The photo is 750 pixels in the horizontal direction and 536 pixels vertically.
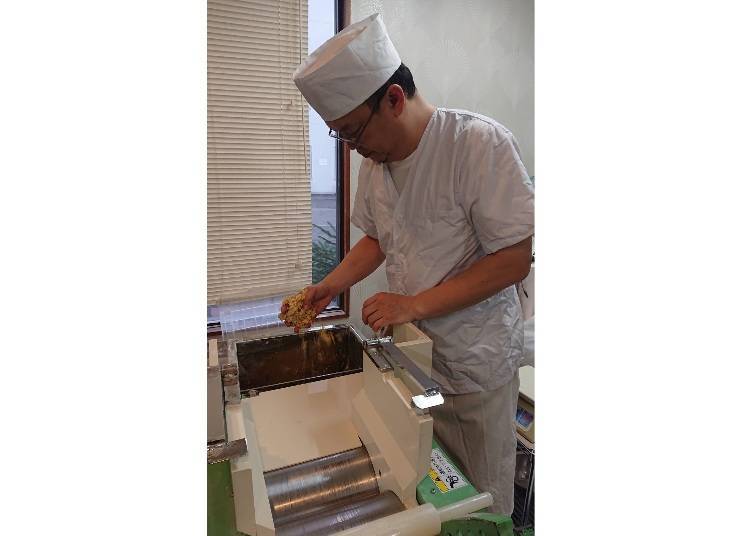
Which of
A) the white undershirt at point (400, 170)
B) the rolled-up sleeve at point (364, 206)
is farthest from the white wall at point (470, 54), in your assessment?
the white undershirt at point (400, 170)

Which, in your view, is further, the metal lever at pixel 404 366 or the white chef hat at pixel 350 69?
the white chef hat at pixel 350 69

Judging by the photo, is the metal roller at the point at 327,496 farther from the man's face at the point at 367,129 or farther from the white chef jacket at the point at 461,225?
the man's face at the point at 367,129

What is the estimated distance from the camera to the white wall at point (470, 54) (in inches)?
77.5

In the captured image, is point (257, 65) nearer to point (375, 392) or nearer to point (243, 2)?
point (243, 2)

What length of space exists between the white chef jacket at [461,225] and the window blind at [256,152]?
2.82ft

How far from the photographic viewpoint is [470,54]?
6.70 ft

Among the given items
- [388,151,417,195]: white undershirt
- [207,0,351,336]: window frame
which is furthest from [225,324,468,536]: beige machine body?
[207,0,351,336]: window frame

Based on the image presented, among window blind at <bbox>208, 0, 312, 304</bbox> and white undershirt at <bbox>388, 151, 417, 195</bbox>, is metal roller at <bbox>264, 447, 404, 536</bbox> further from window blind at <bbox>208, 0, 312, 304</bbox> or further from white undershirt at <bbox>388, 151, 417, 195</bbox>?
window blind at <bbox>208, 0, 312, 304</bbox>

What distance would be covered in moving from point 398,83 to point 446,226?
37 cm

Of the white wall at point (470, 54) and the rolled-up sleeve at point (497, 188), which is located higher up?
the white wall at point (470, 54)

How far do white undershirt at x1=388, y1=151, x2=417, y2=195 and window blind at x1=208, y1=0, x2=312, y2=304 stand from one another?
938mm

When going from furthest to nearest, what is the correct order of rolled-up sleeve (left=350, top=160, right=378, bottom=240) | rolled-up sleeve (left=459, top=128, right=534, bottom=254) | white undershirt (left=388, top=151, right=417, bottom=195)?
rolled-up sleeve (left=350, top=160, right=378, bottom=240) → white undershirt (left=388, top=151, right=417, bottom=195) → rolled-up sleeve (left=459, top=128, right=534, bottom=254)

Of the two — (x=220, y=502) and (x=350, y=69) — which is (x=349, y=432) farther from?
(x=350, y=69)

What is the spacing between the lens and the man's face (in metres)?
0.98
